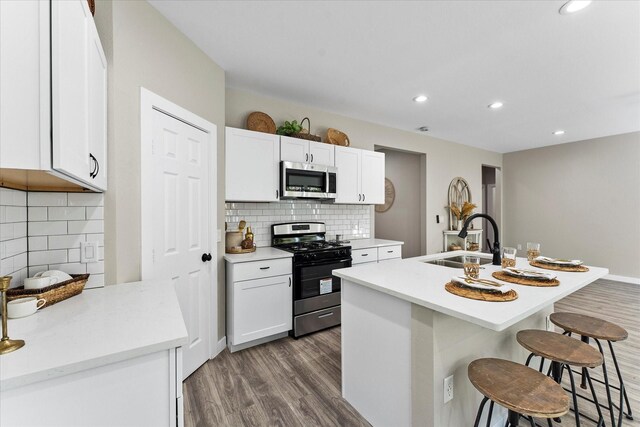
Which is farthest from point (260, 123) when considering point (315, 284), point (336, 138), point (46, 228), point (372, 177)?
point (46, 228)

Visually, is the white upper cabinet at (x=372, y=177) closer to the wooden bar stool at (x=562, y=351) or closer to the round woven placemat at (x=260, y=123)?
the round woven placemat at (x=260, y=123)

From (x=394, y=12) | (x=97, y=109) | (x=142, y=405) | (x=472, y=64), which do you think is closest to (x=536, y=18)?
(x=472, y=64)

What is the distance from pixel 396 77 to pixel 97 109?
258cm

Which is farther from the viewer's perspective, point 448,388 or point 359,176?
point 359,176

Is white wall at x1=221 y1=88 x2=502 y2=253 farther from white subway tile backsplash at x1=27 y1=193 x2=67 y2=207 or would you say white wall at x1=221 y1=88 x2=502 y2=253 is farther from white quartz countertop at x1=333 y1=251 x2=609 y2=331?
white quartz countertop at x1=333 y1=251 x2=609 y2=331

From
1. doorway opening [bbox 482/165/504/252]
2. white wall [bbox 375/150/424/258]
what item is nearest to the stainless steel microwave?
white wall [bbox 375/150/424/258]

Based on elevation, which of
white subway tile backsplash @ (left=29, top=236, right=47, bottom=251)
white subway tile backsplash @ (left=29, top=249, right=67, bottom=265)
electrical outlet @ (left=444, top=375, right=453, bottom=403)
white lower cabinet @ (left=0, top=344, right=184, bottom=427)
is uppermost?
white subway tile backsplash @ (left=29, top=236, right=47, bottom=251)

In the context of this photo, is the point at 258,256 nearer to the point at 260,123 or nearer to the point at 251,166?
the point at 251,166

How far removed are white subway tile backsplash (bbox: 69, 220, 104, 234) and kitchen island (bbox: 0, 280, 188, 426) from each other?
55 centimetres

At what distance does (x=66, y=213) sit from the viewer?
149 centimetres

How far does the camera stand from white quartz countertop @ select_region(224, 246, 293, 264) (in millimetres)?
2521

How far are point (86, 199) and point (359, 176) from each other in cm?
296

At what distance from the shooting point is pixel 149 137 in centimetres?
179

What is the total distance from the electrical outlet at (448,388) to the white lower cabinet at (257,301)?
169 centimetres
